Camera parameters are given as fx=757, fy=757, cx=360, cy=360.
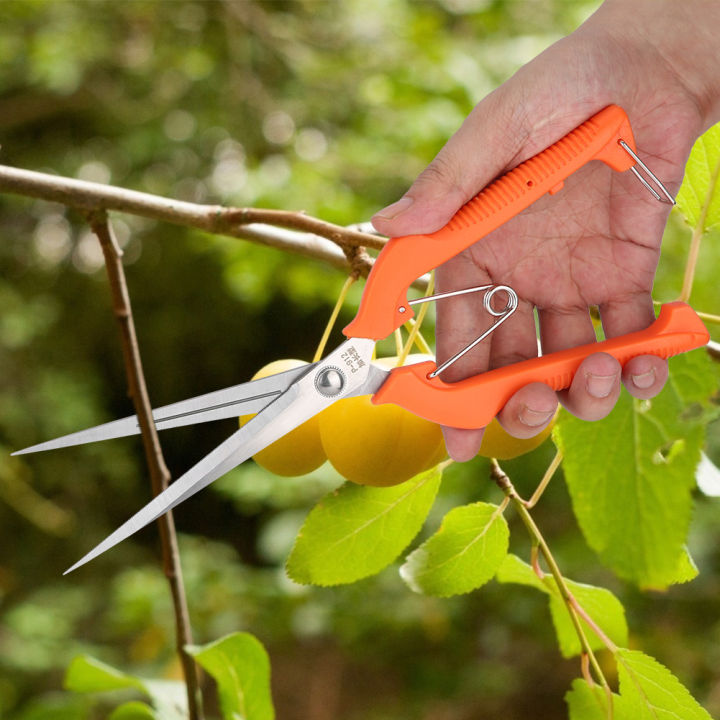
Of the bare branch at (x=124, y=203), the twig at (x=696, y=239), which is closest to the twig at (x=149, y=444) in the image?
the bare branch at (x=124, y=203)

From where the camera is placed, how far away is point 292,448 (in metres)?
0.47

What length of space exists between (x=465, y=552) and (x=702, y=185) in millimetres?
288

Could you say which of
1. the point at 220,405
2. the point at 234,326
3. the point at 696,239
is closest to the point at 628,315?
the point at 696,239

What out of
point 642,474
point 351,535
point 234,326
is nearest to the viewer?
point 642,474

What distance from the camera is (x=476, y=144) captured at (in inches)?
17.1

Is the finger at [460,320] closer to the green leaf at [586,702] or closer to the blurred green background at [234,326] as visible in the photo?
the green leaf at [586,702]

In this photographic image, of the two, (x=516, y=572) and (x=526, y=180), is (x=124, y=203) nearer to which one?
(x=526, y=180)

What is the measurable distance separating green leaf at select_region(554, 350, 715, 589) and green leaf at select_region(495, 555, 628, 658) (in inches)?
5.2

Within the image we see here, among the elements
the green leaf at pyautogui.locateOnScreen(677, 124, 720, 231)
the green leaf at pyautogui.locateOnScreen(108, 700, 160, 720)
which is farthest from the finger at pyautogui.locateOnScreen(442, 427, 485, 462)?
the green leaf at pyautogui.locateOnScreen(108, 700, 160, 720)

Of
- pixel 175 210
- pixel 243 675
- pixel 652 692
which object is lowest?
pixel 652 692

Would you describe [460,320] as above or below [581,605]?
above

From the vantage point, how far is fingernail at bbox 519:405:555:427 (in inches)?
17.5

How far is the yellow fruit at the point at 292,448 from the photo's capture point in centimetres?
47

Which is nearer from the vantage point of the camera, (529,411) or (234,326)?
(529,411)
